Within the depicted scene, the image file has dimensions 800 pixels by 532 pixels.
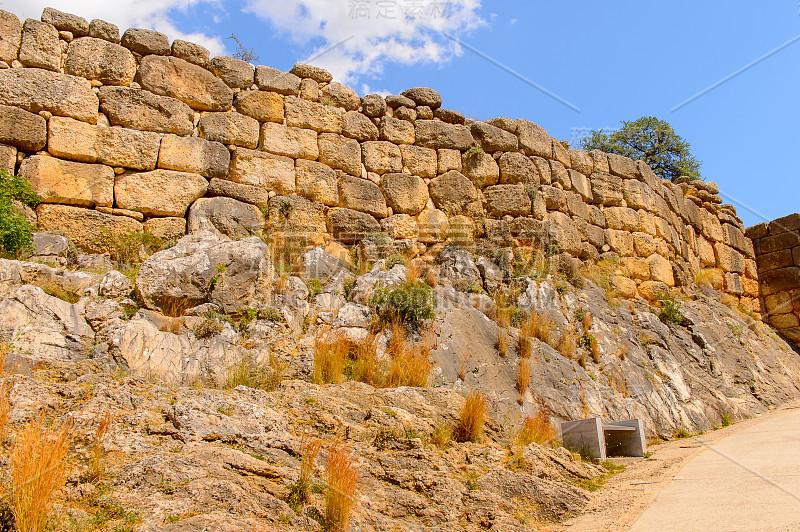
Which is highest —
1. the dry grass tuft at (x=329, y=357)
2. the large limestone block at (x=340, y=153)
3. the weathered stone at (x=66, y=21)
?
the weathered stone at (x=66, y=21)

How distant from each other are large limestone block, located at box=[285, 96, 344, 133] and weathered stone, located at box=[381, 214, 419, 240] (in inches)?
56.5

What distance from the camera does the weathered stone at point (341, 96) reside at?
27.5ft

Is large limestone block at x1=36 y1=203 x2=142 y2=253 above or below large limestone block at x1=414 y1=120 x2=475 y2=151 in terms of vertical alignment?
below

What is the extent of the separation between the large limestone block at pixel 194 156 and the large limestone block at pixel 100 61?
890mm

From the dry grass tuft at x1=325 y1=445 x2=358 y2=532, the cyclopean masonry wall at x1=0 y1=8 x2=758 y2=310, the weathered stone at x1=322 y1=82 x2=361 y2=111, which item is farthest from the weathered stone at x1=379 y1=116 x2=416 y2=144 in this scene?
the dry grass tuft at x1=325 y1=445 x2=358 y2=532

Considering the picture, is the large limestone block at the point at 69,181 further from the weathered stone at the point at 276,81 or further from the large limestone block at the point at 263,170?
the weathered stone at the point at 276,81

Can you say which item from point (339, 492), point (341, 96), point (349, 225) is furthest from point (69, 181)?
point (339, 492)

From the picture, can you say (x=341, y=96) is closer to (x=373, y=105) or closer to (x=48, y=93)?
(x=373, y=105)

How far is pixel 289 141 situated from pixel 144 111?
5.80 ft

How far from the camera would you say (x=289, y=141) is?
7.87 metres

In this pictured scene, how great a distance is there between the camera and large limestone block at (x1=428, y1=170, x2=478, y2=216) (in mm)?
8766

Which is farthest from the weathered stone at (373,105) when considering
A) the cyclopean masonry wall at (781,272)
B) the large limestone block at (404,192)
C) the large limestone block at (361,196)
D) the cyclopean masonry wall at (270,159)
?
the cyclopean masonry wall at (781,272)

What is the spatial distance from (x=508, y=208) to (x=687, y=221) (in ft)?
18.1

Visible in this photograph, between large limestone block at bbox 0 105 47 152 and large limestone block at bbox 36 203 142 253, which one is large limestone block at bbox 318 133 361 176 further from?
large limestone block at bbox 0 105 47 152
